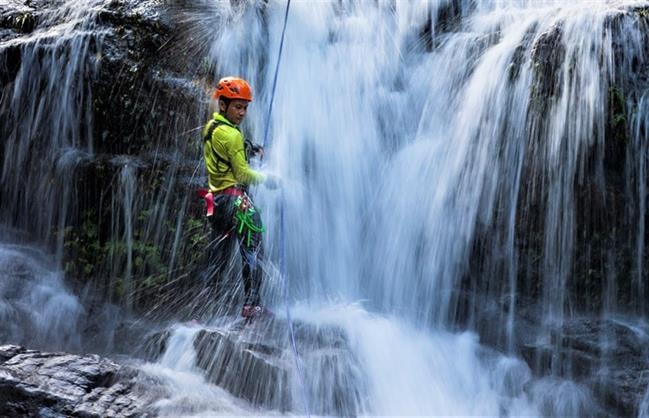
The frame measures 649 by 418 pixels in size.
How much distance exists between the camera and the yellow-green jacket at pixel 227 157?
255 inches

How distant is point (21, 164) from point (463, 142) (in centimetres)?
492

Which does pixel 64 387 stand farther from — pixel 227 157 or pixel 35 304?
pixel 35 304

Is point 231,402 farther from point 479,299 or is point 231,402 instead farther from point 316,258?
point 479,299

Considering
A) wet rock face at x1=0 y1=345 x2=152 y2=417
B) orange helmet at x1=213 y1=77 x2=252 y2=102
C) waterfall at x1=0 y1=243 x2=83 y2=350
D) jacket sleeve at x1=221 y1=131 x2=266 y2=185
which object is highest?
orange helmet at x1=213 y1=77 x2=252 y2=102

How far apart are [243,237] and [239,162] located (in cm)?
72

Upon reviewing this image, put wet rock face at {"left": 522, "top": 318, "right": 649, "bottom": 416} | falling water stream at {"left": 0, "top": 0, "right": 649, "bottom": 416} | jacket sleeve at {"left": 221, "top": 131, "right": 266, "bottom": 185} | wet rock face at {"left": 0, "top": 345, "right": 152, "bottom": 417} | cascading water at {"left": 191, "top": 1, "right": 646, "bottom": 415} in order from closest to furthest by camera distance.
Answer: wet rock face at {"left": 0, "top": 345, "right": 152, "bottom": 417}, jacket sleeve at {"left": 221, "top": 131, "right": 266, "bottom": 185}, wet rock face at {"left": 522, "top": 318, "right": 649, "bottom": 416}, falling water stream at {"left": 0, "top": 0, "right": 649, "bottom": 416}, cascading water at {"left": 191, "top": 1, "right": 646, "bottom": 415}

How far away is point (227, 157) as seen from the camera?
6562 mm

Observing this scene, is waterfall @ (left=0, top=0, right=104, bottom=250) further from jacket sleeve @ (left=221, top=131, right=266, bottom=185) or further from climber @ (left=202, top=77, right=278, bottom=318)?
jacket sleeve @ (left=221, top=131, right=266, bottom=185)

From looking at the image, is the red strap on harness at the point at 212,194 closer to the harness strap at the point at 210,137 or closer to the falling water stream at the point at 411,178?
the harness strap at the point at 210,137

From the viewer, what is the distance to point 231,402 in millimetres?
6094

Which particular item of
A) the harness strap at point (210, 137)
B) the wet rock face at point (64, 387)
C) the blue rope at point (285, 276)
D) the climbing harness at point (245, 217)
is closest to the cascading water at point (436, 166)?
the blue rope at point (285, 276)

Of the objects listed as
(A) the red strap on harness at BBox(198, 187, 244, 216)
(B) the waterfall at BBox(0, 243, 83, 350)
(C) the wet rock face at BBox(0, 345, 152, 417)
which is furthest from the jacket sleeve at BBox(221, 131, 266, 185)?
(B) the waterfall at BBox(0, 243, 83, 350)

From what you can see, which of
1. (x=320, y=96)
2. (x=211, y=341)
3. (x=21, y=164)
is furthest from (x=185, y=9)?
(x=211, y=341)

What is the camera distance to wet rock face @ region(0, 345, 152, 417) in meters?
5.53
